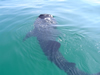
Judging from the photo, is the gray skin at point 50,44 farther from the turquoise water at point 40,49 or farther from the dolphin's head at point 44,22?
the turquoise water at point 40,49

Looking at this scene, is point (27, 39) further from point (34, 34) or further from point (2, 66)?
point (2, 66)

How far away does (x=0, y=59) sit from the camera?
783cm

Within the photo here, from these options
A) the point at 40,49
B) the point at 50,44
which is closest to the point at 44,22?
the point at 50,44

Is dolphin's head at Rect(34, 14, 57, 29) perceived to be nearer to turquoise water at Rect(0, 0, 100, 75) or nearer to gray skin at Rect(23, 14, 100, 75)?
gray skin at Rect(23, 14, 100, 75)

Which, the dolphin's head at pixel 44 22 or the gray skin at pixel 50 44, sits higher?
the dolphin's head at pixel 44 22

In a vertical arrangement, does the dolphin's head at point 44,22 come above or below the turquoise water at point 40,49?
above

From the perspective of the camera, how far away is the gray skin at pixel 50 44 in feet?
23.2

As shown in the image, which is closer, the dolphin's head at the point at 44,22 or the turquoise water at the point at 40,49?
the turquoise water at the point at 40,49

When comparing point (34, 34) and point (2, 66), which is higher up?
point (34, 34)

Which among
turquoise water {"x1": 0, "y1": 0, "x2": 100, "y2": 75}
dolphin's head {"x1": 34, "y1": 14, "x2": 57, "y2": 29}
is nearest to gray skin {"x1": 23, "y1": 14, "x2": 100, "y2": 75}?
dolphin's head {"x1": 34, "y1": 14, "x2": 57, "y2": 29}

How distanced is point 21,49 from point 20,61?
4.42 ft

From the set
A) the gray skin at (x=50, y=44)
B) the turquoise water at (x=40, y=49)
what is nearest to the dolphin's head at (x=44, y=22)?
the gray skin at (x=50, y=44)

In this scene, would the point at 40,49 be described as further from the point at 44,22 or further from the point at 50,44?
the point at 44,22

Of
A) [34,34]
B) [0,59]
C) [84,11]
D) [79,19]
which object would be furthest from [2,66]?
[84,11]
